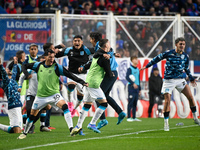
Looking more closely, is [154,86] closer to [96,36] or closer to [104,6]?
[104,6]

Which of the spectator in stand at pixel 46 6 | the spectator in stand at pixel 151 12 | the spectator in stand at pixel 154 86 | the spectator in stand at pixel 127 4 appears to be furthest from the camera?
the spectator in stand at pixel 127 4

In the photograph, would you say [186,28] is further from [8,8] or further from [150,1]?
[8,8]

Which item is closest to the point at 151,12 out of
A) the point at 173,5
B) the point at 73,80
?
the point at 173,5

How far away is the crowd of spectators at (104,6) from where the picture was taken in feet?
61.7

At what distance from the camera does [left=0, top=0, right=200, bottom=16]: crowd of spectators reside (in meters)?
18.8

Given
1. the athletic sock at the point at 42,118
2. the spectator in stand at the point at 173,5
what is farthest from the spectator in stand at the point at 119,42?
the athletic sock at the point at 42,118

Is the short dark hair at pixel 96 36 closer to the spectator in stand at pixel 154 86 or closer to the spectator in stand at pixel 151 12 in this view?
the spectator in stand at pixel 154 86

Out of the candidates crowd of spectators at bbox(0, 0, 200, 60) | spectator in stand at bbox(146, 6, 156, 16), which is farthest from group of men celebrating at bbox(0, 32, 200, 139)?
spectator in stand at bbox(146, 6, 156, 16)

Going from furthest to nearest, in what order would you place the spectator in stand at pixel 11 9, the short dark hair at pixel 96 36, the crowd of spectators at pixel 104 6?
1. the spectator in stand at pixel 11 9
2. the crowd of spectators at pixel 104 6
3. the short dark hair at pixel 96 36

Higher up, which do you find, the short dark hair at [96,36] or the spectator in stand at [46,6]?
the spectator in stand at [46,6]

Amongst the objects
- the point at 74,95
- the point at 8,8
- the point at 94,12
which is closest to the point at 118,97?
the point at 74,95

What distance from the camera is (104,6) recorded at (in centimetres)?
2142

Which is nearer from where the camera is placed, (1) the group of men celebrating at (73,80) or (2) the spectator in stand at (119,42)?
(1) the group of men celebrating at (73,80)

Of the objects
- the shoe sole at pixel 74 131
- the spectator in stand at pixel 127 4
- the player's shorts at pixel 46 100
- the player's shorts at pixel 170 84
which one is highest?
the spectator in stand at pixel 127 4
